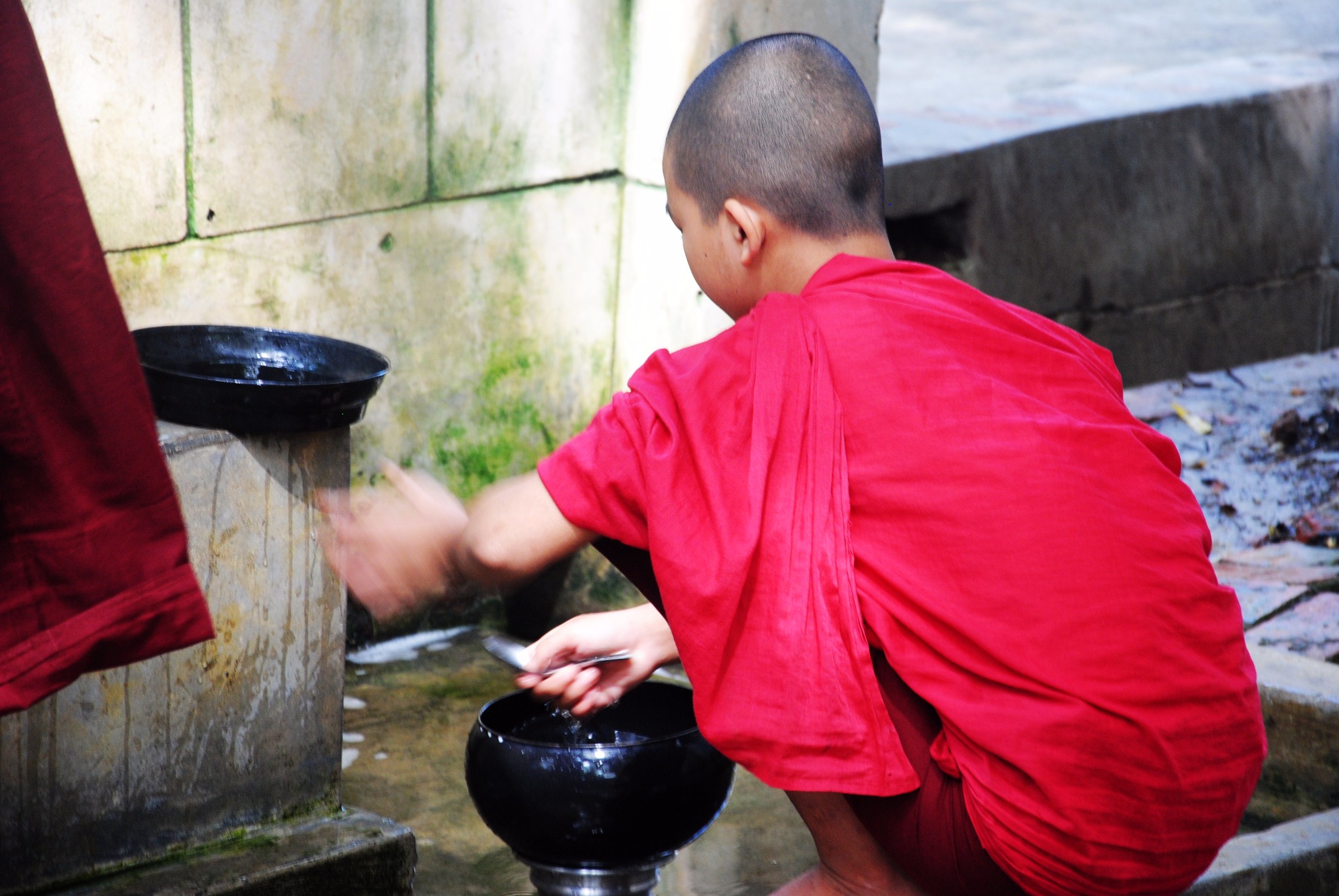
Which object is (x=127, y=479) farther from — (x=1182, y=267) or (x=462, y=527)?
(x=1182, y=267)

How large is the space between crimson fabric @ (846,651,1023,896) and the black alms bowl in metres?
0.36

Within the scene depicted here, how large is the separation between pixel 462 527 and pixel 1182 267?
200 inches

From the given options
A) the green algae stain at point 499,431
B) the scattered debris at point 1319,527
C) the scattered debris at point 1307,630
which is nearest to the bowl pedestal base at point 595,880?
the green algae stain at point 499,431

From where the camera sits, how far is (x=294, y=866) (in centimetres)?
254

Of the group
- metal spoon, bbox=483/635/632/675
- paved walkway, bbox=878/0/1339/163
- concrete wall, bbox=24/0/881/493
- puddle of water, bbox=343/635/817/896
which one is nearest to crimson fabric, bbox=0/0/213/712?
metal spoon, bbox=483/635/632/675

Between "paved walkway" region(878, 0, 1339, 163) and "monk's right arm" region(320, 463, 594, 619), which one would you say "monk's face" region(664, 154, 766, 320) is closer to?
"monk's right arm" region(320, 463, 594, 619)

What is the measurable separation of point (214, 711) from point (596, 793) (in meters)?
0.82

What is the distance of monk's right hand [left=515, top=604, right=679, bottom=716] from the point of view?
2168 millimetres

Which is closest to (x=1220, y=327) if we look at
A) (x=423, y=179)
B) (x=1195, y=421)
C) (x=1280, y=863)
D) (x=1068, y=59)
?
(x=1195, y=421)

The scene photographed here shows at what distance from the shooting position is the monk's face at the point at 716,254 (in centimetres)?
203

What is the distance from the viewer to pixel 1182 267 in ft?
20.9

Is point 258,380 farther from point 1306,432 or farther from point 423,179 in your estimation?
point 1306,432

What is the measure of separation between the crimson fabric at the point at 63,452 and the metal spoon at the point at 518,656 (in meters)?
0.82

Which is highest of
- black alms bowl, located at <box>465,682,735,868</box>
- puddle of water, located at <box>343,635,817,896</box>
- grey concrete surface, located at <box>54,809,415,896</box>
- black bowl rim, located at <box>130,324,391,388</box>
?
black bowl rim, located at <box>130,324,391,388</box>
